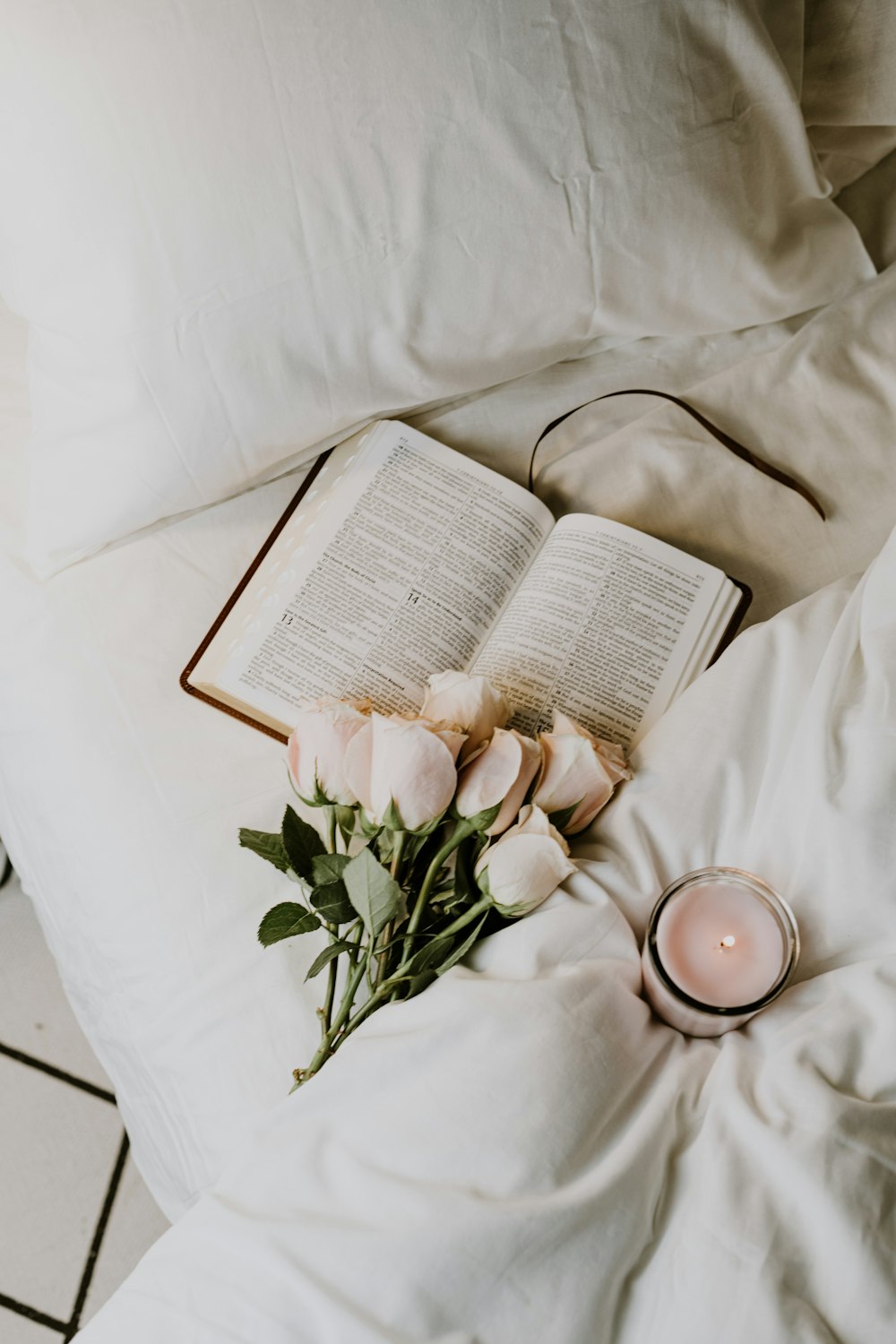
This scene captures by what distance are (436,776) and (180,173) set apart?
0.35 m

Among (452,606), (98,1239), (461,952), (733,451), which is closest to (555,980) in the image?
(461,952)

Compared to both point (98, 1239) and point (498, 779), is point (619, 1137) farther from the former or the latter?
point (98, 1239)

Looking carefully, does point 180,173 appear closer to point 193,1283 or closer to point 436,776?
point 436,776

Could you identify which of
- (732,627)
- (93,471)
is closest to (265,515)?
(93,471)

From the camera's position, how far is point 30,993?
960mm

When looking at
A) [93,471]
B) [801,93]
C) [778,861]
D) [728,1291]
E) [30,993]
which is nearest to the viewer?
[728,1291]

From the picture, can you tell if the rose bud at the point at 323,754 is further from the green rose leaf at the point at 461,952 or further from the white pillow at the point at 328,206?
the white pillow at the point at 328,206

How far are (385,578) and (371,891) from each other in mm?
245

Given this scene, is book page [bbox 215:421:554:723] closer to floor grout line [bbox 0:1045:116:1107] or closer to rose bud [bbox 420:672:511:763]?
rose bud [bbox 420:672:511:763]

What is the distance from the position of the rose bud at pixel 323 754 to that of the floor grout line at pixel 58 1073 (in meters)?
0.62

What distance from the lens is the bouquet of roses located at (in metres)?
0.45

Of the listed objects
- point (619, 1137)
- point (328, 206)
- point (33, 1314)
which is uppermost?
point (328, 206)

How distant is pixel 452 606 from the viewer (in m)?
0.63

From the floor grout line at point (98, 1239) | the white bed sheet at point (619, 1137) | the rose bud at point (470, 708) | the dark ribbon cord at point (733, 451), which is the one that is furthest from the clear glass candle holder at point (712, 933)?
the floor grout line at point (98, 1239)
